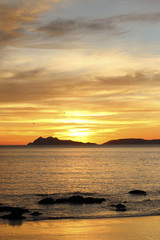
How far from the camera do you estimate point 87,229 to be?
1006 inches

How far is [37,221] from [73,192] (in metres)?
21.5

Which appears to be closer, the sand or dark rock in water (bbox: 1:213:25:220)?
the sand

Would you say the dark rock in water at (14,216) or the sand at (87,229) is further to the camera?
the dark rock in water at (14,216)

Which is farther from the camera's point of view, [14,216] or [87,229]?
[14,216]

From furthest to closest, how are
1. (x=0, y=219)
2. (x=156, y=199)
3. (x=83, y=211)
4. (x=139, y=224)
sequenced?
(x=156, y=199) → (x=83, y=211) → (x=0, y=219) → (x=139, y=224)

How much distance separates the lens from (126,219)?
29562 mm

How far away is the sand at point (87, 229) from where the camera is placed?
75.4 ft

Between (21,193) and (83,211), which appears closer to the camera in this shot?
(83,211)

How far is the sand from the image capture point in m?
23.0

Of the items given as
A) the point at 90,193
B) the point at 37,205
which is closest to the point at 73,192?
the point at 90,193

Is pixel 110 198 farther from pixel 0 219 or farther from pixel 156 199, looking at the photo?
pixel 0 219

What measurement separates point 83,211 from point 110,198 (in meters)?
10.0

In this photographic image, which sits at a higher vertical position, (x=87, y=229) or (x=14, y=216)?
(x=14, y=216)

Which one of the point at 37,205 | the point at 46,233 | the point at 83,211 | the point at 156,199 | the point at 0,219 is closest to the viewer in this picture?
the point at 46,233
